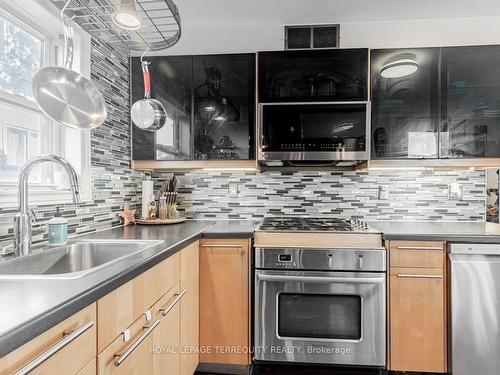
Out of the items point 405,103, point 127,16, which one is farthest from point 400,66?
point 127,16

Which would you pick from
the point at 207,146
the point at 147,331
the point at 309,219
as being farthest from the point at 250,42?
the point at 147,331

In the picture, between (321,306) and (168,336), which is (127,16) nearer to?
(168,336)

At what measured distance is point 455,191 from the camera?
2414mm

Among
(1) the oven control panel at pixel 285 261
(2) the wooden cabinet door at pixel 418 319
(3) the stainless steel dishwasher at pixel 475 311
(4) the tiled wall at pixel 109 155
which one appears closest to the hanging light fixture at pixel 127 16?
(4) the tiled wall at pixel 109 155

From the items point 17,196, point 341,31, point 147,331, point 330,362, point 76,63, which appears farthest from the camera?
point 341,31

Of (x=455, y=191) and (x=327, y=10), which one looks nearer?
(x=327, y=10)

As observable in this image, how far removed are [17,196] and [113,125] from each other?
0.85 meters

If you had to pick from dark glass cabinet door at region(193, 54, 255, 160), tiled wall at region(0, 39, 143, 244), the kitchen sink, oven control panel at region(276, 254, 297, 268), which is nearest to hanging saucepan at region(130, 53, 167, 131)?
tiled wall at region(0, 39, 143, 244)

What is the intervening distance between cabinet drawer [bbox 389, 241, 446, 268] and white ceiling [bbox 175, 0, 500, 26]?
5.22ft

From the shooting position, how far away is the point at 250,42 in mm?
2531

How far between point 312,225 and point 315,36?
1.38 metres

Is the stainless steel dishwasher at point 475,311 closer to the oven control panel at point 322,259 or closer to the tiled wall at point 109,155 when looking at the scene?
the oven control panel at point 322,259

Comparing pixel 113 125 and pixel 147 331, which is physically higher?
pixel 113 125

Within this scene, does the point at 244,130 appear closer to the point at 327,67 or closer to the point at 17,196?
the point at 327,67
